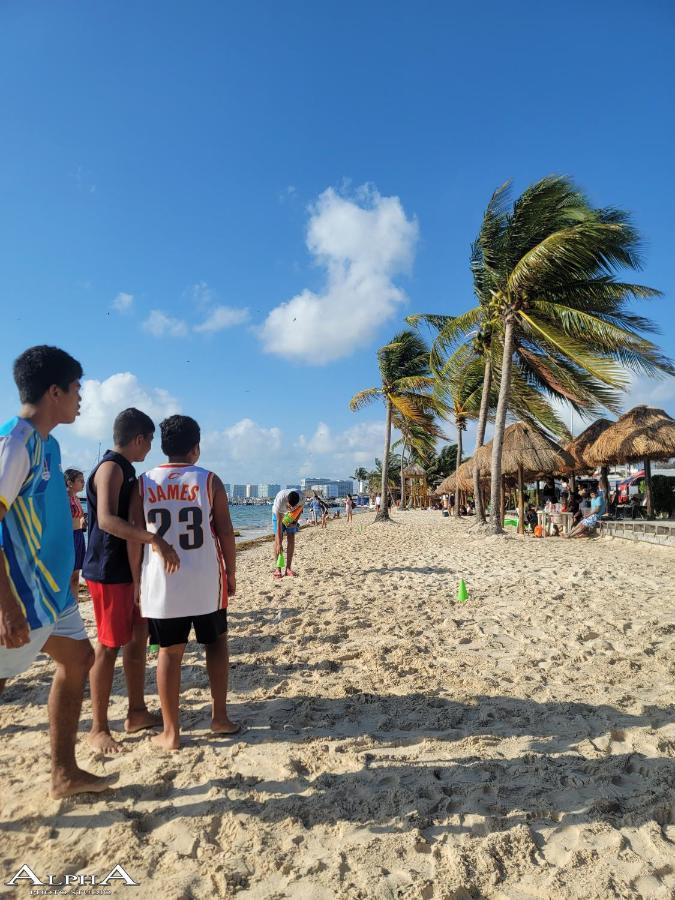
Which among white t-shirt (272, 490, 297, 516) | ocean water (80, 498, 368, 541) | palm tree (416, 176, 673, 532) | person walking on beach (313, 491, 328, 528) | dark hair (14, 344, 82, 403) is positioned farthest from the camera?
ocean water (80, 498, 368, 541)

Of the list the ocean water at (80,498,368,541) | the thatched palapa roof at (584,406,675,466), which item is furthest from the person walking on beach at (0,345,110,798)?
the thatched palapa roof at (584,406,675,466)

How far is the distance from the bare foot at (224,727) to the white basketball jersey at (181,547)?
67 cm

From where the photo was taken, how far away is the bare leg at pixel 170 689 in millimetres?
2393

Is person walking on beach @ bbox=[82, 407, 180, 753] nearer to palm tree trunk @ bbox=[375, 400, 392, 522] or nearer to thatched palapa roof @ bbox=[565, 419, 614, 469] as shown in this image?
thatched palapa roof @ bbox=[565, 419, 614, 469]

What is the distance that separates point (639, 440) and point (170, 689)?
15.1 meters

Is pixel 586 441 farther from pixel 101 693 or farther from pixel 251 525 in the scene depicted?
pixel 251 525

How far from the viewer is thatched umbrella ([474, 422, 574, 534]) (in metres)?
16.4

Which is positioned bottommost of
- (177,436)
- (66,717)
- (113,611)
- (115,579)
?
(66,717)

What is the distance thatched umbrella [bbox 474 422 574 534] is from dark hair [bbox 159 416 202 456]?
14608 millimetres

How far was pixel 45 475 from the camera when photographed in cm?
192

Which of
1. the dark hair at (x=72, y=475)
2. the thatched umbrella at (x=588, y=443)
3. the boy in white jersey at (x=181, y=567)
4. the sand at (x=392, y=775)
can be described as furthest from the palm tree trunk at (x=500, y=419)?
the boy in white jersey at (x=181, y=567)

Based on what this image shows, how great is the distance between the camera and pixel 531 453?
16672 mm

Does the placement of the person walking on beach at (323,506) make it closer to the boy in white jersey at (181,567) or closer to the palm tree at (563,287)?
the palm tree at (563,287)

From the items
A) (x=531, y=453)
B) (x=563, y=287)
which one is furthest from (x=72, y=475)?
(x=531, y=453)
